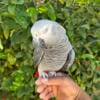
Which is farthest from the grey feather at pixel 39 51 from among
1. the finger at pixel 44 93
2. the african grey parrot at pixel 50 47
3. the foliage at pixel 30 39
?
the foliage at pixel 30 39

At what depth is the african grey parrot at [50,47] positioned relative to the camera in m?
1.26

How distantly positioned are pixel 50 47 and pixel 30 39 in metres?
0.66

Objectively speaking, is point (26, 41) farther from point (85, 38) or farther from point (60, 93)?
point (60, 93)

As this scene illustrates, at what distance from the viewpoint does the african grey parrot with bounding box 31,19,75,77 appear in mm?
1260

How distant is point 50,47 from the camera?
1.28 meters

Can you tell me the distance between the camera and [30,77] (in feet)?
6.59

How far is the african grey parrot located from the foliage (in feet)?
1.66

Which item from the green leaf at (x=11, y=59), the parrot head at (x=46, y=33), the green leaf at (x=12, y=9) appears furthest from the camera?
the green leaf at (x=11, y=59)

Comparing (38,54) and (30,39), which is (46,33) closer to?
(38,54)

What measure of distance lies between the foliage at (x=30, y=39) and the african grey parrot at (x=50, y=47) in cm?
51

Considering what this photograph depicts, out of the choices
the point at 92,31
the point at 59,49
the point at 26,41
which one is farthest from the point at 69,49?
the point at 92,31

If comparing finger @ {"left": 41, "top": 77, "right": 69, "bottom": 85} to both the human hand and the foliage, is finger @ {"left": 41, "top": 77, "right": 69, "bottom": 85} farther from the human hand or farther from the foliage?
the foliage

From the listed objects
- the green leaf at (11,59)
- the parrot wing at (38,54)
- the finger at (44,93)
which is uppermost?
the parrot wing at (38,54)

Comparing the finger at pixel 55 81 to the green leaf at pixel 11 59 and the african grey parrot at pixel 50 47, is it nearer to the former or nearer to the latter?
the african grey parrot at pixel 50 47
